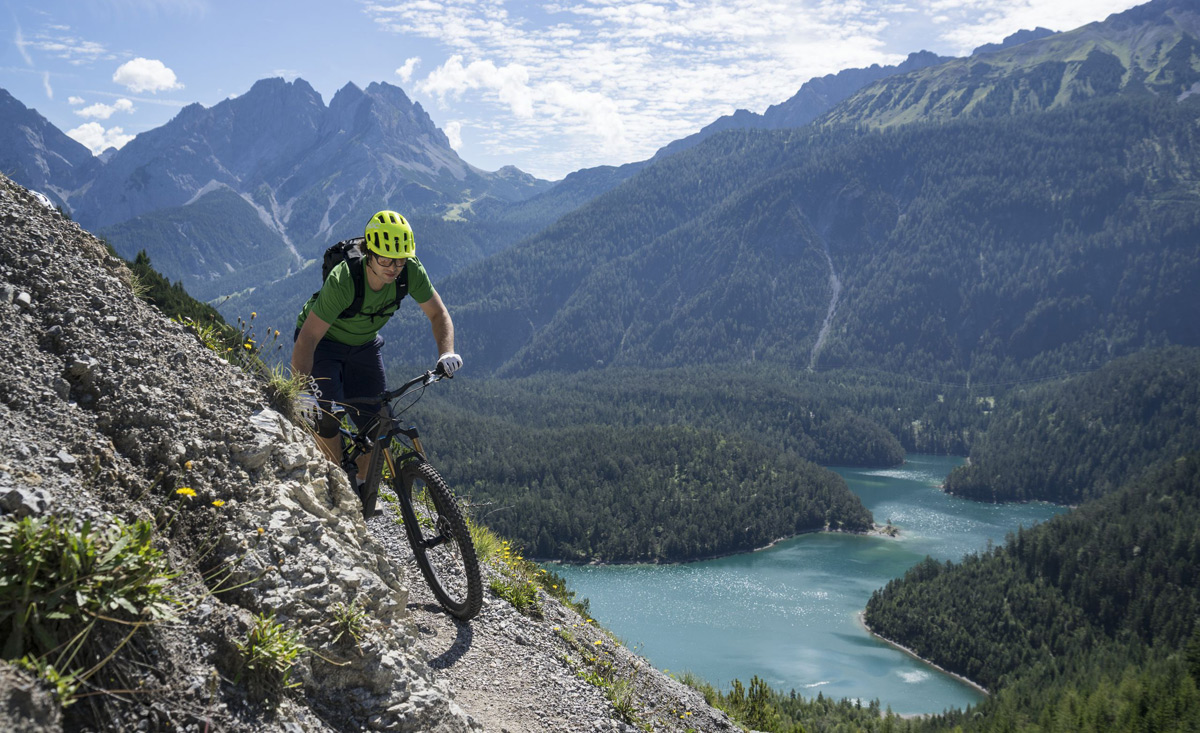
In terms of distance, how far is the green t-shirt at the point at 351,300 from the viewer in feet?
24.7

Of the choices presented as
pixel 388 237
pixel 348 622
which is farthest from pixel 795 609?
pixel 348 622

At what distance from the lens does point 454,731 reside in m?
6.15

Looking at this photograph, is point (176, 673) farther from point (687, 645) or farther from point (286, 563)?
point (687, 645)

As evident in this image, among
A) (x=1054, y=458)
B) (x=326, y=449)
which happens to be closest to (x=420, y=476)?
(x=326, y=449)

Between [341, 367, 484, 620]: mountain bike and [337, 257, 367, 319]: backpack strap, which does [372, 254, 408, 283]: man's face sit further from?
[341, 367, 484, 620]: mountain bike

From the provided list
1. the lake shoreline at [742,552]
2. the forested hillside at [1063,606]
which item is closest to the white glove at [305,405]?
the forested hillside at [1063,606]

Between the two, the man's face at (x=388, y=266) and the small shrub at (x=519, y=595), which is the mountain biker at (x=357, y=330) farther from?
the small shrub at (x=519, y=595)

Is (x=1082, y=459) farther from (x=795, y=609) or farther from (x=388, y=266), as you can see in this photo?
(x=388, y=266)

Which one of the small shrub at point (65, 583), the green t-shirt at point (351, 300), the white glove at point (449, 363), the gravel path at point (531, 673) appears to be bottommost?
the gravel path at point (531, 673)

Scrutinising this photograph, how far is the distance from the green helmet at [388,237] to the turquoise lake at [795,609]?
5340 cm

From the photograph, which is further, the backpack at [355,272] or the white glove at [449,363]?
the white glove at [449,363]

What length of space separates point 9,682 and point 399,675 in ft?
9.83

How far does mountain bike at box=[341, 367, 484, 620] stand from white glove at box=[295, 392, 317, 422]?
2.16 feet

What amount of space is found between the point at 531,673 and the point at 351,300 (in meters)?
4.74
